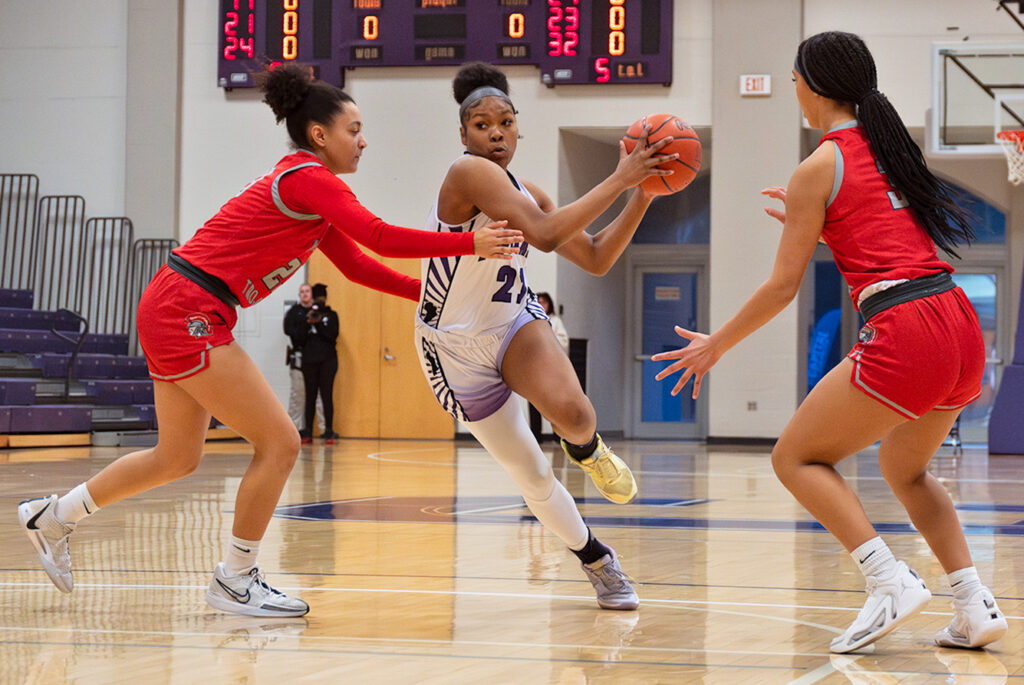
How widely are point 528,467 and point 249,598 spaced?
0.89 m

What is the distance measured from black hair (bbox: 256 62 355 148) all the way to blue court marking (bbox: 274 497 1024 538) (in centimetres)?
291

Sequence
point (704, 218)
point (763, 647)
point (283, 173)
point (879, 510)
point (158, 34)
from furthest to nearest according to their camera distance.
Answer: point (704, 218) → point (158, 34) → point (879, 510) → point (283, 173) → point (763, 647)

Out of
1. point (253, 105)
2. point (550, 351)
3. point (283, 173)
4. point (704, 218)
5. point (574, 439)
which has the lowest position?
point (574, 439)

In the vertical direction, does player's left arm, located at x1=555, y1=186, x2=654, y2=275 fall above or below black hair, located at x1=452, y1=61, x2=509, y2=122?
below

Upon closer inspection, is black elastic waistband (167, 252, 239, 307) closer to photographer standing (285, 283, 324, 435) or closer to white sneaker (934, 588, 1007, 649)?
white sneaker (934, 588, 1007, 649)

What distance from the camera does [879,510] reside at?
22.0 ft

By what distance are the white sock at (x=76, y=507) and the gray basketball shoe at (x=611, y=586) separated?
59.4 inches

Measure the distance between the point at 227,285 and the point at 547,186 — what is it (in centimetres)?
1115

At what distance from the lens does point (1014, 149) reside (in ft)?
39.7

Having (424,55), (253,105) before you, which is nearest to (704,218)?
(424,55)

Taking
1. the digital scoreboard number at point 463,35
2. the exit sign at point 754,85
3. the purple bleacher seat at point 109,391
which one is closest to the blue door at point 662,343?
the exit sign at point 754,85

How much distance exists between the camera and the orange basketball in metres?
3.43

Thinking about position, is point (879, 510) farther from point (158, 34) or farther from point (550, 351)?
point (158, 34)

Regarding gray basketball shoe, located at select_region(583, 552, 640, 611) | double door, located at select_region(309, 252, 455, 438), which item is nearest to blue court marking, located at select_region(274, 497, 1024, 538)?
gray basketball shoe, located at select_region(583, 552, 640, 611)
